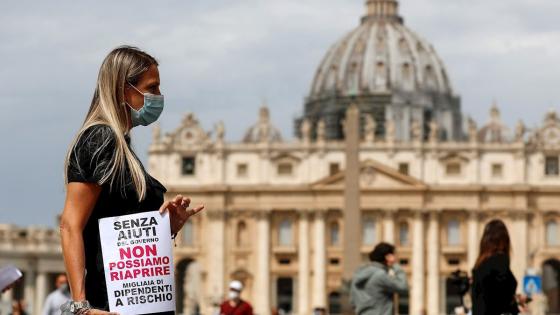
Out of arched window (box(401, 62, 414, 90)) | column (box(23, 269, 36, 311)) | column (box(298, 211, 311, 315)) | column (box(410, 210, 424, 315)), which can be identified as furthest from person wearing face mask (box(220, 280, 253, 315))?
arched window (box(401, 62, 414, 90))

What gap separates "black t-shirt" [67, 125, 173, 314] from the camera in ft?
16.8

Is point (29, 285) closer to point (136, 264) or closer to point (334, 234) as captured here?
point (334, 234)

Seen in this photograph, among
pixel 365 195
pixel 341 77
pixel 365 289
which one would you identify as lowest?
pixel 365 289

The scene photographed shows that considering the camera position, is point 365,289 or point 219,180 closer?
point 365,289

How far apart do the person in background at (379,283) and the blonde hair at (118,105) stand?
705cm

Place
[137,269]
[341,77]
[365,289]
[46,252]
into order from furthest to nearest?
[341,77] → [46,252] → [365,289] → [137,269]

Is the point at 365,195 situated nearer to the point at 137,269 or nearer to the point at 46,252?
the point at 46,252

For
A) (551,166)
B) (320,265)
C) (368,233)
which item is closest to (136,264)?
(320,265)

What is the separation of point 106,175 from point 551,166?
81.1 meters

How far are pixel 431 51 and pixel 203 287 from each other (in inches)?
1251

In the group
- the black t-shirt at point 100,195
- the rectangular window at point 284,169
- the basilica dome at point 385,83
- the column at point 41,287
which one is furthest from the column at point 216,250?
the black t-shirt at point 100,195

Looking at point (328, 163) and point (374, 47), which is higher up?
point (374, 47)

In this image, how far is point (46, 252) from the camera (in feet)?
267

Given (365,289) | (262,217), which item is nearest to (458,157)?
(262,217)
